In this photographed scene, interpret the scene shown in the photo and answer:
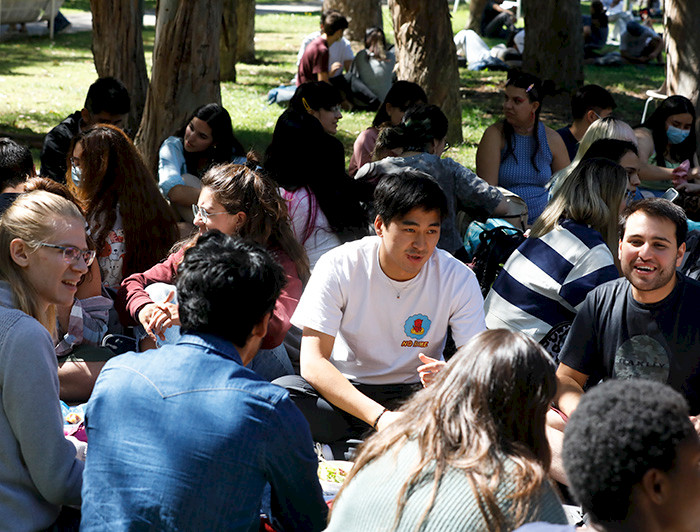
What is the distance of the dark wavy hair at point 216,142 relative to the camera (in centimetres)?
598

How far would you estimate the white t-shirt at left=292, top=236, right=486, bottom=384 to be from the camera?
3691 millimetres

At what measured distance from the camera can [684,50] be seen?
8.51 meters

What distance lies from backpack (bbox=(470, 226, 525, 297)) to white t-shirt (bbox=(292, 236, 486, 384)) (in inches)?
54.8

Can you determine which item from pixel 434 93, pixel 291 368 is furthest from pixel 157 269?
pixel 434 93

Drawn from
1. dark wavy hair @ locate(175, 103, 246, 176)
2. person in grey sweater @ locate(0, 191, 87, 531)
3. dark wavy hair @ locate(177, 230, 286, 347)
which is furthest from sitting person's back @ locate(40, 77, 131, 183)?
dark wavy hair @ locate(177, 230, 286, 347)

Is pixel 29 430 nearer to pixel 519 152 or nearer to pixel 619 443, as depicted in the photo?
pixel 619 443

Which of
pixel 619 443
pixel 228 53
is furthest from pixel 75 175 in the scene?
pixel 228 53

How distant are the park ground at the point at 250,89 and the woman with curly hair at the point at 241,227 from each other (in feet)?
13.8

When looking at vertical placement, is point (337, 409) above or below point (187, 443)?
below

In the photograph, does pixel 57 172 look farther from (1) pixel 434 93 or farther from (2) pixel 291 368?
(1) pixel 434 93

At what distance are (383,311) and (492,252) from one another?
159cm

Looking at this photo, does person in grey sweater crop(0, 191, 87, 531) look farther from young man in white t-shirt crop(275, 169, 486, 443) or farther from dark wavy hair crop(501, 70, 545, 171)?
dark wavy hair crop(501, 70, 545, 171)

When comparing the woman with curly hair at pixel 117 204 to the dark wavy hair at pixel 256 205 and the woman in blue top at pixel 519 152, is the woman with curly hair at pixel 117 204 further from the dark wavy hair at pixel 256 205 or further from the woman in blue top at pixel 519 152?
the woman in blue top at pixel 519 152

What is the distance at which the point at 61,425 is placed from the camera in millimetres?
2621
